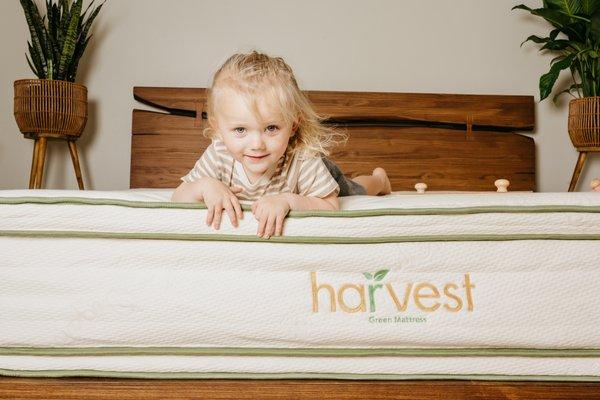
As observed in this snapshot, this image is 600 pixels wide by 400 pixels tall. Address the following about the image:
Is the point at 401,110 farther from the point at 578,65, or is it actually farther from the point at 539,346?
the point at 539,346

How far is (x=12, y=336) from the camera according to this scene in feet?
3.06

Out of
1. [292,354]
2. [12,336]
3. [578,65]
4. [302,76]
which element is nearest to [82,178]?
[302,76]

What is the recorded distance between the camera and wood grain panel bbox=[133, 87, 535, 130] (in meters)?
2.36

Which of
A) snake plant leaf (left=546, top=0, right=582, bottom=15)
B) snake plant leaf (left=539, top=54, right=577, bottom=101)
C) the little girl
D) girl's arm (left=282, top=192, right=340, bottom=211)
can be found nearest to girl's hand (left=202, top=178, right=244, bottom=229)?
the little girl

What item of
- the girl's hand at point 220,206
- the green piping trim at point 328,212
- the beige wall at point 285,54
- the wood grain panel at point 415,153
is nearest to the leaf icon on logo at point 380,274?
the green piping trim at point 328,212

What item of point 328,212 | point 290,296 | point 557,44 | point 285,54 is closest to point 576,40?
point 557,44

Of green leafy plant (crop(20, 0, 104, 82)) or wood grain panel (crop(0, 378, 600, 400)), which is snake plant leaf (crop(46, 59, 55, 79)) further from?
wood grain panel (crop(0, 378, 600, 400))

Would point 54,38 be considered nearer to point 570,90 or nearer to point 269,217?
point 269,217

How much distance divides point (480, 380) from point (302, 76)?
6.09ft

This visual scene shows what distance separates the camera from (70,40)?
7.08 feet

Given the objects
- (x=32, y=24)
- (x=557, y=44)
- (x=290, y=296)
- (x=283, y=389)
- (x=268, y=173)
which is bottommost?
(x=283, y=389)

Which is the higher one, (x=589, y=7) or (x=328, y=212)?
(x=589, y=7)

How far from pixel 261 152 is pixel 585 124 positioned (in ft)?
5.89

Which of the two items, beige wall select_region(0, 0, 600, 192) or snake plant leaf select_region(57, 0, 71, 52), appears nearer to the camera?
snake plant leaf select_region(57, 0, 71, 52)
